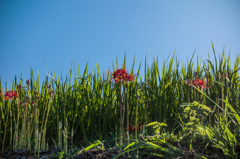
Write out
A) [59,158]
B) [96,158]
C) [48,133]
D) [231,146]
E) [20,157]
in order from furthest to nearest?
[48,133] < [20,157] < [59,158] < [96,158] < [231,146]

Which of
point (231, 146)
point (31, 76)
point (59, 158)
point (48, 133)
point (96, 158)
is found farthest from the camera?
point (31, 76)

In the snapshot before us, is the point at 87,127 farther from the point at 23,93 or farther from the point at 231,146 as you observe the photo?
the point at 231,146

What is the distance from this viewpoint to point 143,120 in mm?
3314

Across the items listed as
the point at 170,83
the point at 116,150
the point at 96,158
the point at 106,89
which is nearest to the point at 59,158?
the point at 96,158

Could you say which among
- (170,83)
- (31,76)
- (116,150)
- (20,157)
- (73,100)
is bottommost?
(20,157)

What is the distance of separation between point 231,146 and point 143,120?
188cm

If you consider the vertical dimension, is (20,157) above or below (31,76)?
below

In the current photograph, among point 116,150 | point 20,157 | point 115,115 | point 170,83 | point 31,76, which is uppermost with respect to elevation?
point 31,76

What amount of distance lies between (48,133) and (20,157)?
1.31m

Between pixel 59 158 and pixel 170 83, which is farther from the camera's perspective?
pixel 170 83

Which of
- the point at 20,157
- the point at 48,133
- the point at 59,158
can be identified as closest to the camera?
the point at 59,158

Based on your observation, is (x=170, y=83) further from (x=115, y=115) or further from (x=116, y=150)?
(x=116, y=150)

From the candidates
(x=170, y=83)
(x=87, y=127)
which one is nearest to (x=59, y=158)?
(x=87, y=127)

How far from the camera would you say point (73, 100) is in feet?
11.2
